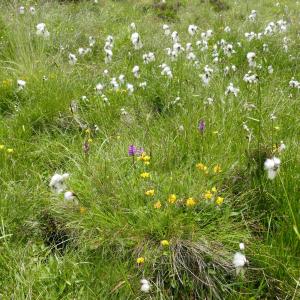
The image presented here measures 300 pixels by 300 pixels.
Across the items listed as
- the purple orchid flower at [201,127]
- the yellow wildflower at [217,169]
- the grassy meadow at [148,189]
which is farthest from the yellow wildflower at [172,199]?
the purple orchid flower at [201,127]

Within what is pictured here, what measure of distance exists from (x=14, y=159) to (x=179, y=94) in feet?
5.30

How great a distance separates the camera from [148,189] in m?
2.37

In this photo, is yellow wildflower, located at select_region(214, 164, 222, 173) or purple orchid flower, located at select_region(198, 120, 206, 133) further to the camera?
Answer: purple orchid flower, located at select_region(198, 120, 206, 133)

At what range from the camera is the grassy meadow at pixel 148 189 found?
6.57 ft

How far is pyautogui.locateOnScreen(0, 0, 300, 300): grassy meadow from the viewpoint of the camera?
200 cm

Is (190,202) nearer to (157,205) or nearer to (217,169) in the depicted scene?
(157,205)

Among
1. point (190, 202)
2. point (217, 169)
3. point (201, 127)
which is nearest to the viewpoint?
point (190, 202)

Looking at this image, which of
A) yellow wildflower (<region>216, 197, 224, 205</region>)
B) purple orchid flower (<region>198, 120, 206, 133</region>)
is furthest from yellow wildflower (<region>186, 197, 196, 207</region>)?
purple orchid flower (<region>198, 120, 206, 133</region>)

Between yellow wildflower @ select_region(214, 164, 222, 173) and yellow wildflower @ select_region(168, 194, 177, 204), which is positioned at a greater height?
yellow wildflower @ select_region(168, 194, 177, 204)

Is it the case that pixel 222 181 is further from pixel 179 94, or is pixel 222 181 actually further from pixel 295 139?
pixel 179 94

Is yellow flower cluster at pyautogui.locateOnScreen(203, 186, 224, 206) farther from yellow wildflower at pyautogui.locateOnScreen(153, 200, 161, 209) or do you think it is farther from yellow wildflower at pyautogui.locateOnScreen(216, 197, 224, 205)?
yellow wildflower at pyautogui.locateOnScreen(153, 200, 161, 209)

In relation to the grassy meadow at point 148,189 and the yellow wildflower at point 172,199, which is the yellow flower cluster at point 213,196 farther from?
the yellow wildflower at point 172,199

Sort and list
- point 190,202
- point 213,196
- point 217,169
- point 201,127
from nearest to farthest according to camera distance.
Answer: point 190,202
point 213,196
point 217,169
point 201,127

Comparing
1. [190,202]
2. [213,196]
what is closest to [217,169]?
[213,196]
